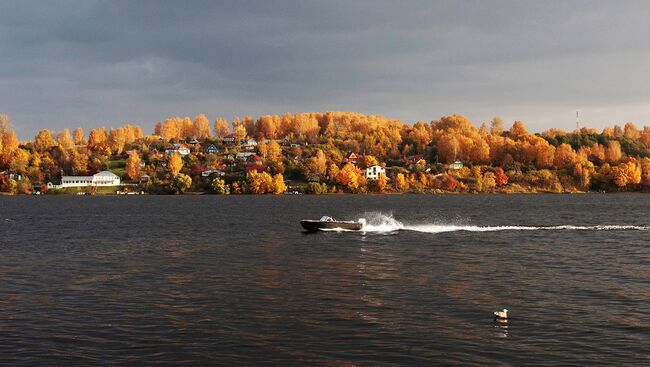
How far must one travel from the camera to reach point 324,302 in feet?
135

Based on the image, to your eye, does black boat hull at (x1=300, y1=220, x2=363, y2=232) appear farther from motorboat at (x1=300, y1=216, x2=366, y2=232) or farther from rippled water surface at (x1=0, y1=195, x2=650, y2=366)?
rippled water surface at (x1=0, y1=195, x2=650, y2=366)

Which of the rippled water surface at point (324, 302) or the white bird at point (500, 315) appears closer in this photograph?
the rippled water surface at point (324, 302)

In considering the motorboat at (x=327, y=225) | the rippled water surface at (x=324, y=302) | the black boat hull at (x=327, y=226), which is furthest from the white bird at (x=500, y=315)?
the black boat hull at (x=327, y=226)

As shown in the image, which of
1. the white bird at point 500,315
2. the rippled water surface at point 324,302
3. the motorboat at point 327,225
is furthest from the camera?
the motorboat at point 327,225

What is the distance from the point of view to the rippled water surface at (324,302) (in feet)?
97.7

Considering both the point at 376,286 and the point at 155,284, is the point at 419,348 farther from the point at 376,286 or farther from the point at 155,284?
the point at 155,284

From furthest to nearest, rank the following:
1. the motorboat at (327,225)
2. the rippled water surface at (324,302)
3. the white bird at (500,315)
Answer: the motorboat at (327,225) → the white bird at (500,315) → the rippled water surface at (324,302)

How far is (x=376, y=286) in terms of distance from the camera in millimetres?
47375

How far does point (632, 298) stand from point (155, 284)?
3792 centimetres

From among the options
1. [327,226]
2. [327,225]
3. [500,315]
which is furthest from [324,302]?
[327,226]

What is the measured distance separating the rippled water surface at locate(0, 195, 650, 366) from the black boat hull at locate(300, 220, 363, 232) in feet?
44.6

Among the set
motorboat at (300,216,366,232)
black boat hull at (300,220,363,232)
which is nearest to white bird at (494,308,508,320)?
motorboat at (300,216,366,232)

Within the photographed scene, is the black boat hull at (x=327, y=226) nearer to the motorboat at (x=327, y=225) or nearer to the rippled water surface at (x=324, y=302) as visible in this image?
the motorboat at (x=327, y=225)

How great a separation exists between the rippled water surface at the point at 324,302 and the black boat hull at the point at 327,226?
535 inches
